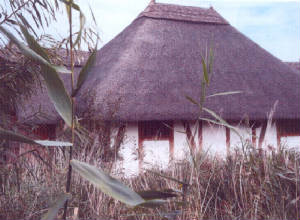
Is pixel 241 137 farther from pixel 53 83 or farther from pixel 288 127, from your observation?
pixel 288 127

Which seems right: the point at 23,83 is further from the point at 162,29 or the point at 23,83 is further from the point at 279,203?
the point at 162,29

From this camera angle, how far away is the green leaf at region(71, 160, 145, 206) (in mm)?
558

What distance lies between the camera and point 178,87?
612cm

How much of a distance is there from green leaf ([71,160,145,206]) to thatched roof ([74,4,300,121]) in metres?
4.35

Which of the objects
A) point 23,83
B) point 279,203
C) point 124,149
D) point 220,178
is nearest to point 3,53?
point 23,83

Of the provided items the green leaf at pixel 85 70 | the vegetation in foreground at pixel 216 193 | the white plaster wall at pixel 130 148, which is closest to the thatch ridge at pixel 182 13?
the white plaster wall at pixel 130 148

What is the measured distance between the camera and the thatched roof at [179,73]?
5.70 metres

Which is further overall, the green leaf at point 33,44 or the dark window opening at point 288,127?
the dark window opening at point 288,127

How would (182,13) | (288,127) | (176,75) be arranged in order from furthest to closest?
1. (182,13)
2. (288,127)
3. (176,75)

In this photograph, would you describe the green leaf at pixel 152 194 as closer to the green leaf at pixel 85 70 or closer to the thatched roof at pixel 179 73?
the green leaf at pixel 85 70

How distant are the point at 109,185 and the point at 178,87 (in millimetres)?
5603

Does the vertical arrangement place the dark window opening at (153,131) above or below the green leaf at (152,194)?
below

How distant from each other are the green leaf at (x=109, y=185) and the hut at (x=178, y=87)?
13.8 feet

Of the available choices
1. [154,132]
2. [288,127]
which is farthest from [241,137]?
[288,127]
